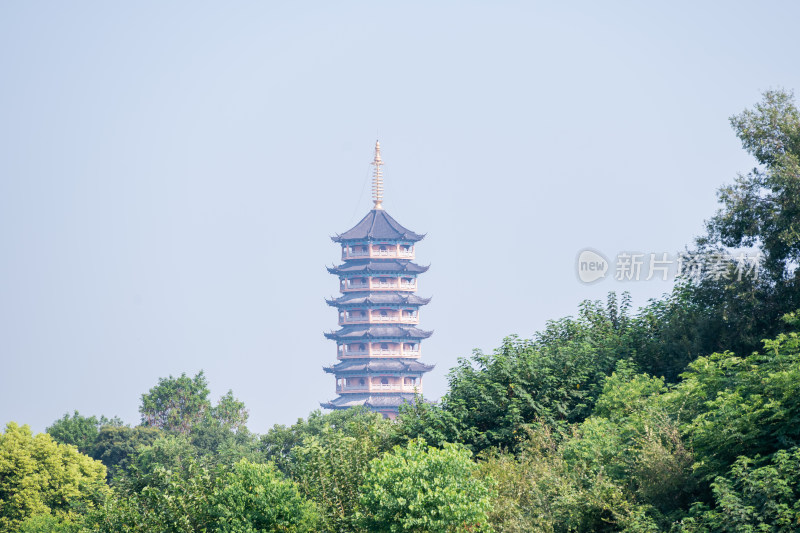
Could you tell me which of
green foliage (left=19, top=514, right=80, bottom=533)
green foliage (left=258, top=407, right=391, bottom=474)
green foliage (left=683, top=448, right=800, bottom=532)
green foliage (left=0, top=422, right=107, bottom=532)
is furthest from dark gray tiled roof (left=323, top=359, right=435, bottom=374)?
green foliage (left=683, top=448, right=800, bottom=532)

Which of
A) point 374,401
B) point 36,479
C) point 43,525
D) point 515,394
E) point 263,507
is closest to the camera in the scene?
point 263,507

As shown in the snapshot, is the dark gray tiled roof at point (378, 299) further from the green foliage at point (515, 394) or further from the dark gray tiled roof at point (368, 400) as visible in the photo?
the green foliage at point (515, 394)

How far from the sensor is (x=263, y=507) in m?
24.4

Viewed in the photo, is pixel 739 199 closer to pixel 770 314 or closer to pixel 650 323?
pixel 770 314

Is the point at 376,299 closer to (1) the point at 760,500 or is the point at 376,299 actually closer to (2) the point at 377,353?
(2) the point at 377,353

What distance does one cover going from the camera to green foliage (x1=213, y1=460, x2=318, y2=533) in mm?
24359

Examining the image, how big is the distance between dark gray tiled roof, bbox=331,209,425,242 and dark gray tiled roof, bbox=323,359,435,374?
1199cm

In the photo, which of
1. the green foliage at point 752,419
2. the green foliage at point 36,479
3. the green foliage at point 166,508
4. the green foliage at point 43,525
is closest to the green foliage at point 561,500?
the green foliage at point 752,419

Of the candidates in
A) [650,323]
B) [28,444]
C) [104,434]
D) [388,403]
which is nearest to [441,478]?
[650,323]

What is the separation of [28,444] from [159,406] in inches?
1209

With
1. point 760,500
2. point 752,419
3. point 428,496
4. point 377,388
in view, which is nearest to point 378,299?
point 377,388

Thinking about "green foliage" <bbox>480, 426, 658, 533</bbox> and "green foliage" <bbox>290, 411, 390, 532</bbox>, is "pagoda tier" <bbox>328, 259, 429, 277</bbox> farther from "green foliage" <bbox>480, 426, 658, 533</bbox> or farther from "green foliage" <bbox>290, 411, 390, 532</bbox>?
"green foliage" <bbox>480, 426, 658, 533</bbox>

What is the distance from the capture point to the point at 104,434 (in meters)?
80.4

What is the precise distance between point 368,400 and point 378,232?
1654cm
